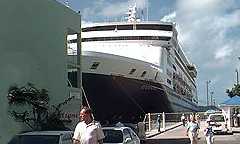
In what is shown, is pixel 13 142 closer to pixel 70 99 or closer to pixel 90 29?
pixel 70 99

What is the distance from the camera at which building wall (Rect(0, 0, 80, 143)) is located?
17.6 metres

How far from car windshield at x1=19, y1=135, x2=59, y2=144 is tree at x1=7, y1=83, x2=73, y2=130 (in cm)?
534

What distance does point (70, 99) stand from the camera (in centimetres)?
2262

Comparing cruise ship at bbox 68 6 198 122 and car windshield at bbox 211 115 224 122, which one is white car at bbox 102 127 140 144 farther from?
car windshield at bbox 211 115 224 122

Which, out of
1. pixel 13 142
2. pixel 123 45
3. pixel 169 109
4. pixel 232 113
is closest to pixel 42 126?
pixel 13 142

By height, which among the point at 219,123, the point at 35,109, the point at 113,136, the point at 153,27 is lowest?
the point at 219,123

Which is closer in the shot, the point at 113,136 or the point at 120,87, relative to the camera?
the point at 113,136

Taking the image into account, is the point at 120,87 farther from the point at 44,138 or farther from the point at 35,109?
the point at 44,138

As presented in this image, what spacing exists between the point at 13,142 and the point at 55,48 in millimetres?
9493

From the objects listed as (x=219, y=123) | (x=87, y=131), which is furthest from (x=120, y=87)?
(x=87, y=131)

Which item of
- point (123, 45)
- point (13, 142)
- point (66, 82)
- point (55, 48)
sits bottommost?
point (13, 142)

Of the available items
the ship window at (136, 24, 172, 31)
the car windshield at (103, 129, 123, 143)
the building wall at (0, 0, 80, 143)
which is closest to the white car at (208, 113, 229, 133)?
the building wall at (0, 0, 80, 143)

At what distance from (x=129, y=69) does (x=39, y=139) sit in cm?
3131

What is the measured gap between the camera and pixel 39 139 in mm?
12383
